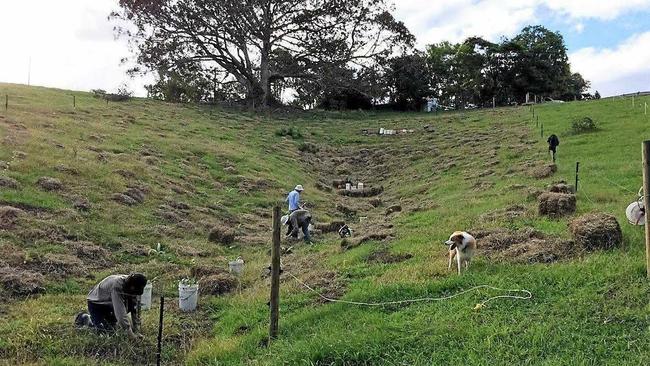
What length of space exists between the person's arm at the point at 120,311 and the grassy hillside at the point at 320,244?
35 centimetres

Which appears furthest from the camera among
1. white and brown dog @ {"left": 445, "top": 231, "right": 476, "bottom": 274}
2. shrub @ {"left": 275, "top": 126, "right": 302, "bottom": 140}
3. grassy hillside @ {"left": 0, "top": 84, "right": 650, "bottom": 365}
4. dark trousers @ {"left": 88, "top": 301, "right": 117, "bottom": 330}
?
shrub @ {"left": 275, "top": 126, "right": 302, "bottom": 140}

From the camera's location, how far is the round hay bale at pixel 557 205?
40.3 feet

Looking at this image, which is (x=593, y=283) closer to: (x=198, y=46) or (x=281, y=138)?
(x=281, y=138)

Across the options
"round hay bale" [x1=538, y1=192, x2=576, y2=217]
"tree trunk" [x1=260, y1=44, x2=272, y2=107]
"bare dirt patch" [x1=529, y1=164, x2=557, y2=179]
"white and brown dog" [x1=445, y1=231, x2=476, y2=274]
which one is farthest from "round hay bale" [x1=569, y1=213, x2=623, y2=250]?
"tree trunk" [x1=260, y1=44, x2=272, y2=107]

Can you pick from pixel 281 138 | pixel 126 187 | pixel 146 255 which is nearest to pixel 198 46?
pixel 281 138

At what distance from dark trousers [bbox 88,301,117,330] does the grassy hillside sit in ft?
1.06

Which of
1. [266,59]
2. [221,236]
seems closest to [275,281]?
[221,236]

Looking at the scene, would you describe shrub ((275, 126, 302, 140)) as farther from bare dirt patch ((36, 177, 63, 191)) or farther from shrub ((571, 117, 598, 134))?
bare dirt patch ((36, 177, 63, 191))

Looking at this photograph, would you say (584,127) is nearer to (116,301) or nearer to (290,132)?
(290,132)

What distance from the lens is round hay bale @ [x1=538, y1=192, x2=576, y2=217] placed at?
12273 mm

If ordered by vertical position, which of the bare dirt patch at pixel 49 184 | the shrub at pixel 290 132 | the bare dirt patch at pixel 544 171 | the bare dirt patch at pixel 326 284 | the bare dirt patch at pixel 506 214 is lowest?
the bare dirt patch at pixel 326 284

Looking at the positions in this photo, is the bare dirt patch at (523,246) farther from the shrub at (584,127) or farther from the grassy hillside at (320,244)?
the shrub at (584,127)

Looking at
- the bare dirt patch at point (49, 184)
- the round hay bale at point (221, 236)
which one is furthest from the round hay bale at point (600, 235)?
the bare dirt patch at point (49, 184)

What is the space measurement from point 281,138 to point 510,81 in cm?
3338
